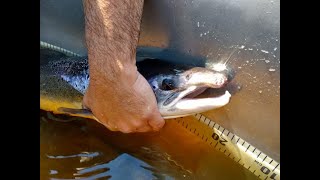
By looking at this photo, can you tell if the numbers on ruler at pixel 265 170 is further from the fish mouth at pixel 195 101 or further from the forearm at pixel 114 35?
the forearm at pixel 114 35

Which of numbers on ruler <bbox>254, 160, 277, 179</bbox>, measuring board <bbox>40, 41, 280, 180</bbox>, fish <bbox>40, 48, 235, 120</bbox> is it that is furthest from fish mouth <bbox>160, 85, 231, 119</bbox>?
numbers on ruler <bbox>254, 160, 277, 179</bbox>

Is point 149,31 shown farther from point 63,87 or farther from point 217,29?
point 63,87

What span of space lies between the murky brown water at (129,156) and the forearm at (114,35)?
0.38 meters

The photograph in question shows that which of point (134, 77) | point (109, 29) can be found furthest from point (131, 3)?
point (134, 77)

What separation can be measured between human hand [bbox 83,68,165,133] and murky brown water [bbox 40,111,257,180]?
16cm

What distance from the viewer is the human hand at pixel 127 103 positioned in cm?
170

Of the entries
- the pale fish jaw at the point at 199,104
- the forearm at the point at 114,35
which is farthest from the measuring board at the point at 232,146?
the forearm at the point at 114,35

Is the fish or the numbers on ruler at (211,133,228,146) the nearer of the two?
the fish

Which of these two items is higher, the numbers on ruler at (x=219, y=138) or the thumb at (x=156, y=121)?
the thumb at (x=156, y=121)

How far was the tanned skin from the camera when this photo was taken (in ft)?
5.52

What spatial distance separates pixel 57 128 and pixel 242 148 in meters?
0.83

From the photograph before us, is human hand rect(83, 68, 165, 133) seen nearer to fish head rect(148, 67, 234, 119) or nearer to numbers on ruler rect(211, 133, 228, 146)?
fish head rect(148, 67, 234, 119)

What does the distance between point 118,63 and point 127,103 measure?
0.15 metres

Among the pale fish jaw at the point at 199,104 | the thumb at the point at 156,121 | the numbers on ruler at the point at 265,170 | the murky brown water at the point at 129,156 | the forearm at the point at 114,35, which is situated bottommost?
the murky brown water at the point at 129,156
